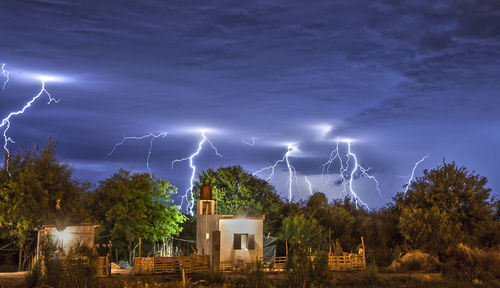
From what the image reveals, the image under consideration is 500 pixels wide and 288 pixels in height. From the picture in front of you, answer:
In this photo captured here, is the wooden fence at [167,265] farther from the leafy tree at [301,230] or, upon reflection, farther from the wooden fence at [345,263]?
the leafy tree at [301,230]

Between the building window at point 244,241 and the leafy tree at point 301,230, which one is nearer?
the building window at point 244,241

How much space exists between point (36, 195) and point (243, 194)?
18278 mm

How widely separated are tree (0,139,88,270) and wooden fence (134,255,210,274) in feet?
11.5

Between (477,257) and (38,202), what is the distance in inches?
735

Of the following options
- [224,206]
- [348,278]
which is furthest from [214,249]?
[224,206]

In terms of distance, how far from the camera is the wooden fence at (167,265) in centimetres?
2078

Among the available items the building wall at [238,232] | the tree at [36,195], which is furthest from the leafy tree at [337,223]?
the tree at [36,195]

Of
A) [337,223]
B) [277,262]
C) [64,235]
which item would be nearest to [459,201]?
[337,223]

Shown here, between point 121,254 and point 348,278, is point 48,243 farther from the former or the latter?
point 121,254

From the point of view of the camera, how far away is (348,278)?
20094 millimetres

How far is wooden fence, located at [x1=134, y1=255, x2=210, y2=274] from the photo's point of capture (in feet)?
68.2

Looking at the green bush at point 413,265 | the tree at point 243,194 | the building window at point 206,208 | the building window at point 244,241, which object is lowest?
the green bush at point 413,265

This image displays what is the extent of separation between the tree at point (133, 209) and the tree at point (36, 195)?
12.5 ft

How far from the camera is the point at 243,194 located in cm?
3788
